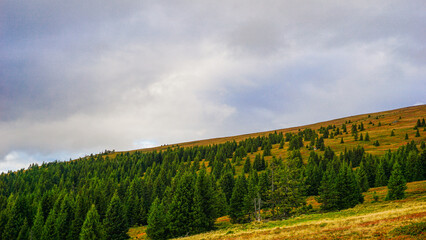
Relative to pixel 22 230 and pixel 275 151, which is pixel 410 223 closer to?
pixel 22 230

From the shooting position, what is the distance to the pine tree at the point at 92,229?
47000 mm

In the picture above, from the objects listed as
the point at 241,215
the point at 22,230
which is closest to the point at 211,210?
the point at 241,215

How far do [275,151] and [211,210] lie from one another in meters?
112

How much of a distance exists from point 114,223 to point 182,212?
1767 cm

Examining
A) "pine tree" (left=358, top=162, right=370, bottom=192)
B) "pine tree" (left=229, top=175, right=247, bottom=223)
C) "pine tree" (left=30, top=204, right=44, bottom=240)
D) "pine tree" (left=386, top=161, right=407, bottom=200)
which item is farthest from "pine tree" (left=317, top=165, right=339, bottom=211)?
"pine tree" (left=30, top=204, right=44, bottom=240)

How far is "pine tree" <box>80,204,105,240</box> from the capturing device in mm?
47000

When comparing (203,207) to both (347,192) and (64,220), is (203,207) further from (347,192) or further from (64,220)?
(64,220)

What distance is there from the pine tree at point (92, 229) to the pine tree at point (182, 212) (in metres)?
15.7

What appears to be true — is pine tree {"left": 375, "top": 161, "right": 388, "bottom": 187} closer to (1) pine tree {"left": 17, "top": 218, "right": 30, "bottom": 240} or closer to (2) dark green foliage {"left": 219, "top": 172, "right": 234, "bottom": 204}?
(2) dark green foliage {"left": 219, "top": 172, "right": 234, "bottom": 204}

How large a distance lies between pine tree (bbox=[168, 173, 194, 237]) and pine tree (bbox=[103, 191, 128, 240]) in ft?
44.4

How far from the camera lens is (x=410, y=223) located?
18.1 m

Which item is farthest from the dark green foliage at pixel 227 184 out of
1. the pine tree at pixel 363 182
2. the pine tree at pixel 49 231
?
the pine tree at pixel 49 231

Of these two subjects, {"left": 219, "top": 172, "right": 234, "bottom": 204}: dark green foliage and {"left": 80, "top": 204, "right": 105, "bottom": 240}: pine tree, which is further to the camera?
{"left": 219, "top": 172, "right": 234, "bottom": 204}: dark green foliage

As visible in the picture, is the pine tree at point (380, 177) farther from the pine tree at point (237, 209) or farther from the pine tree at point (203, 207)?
the pine tree at point (203, 207)
